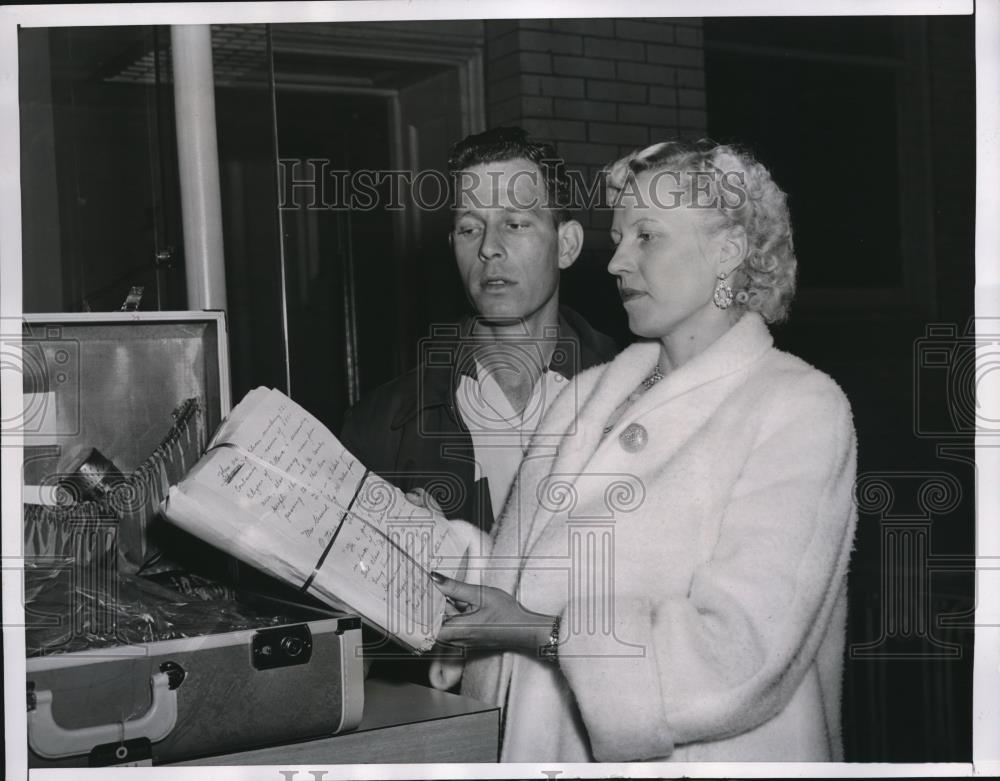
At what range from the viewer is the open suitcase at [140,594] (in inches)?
54.2

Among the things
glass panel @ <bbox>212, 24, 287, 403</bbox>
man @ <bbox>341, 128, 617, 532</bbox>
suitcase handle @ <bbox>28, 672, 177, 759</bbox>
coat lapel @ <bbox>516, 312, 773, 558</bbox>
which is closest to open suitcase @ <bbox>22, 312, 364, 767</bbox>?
suitcase handle @ <bbox>28, 672, 177, 759</bbox>

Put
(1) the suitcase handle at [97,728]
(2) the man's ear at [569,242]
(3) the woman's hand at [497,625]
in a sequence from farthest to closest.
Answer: (2) the man's ear at [569,242] → (3) the woman's hand at [497,625] → (1) the suitcase handle at [97,728]

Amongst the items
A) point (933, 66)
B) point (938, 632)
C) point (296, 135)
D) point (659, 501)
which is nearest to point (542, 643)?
point (659, 501)

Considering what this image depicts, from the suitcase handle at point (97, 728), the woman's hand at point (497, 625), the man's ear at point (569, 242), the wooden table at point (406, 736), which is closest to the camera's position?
the suitcase handle at point (97, 728)

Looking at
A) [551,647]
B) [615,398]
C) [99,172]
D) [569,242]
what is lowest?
[551,647]

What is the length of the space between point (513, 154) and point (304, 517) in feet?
2.58

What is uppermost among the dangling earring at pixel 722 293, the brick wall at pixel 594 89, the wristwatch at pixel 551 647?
the brick wall at pixel 594 89

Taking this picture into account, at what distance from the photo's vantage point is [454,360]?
1.86 meters

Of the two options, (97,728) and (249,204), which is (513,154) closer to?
(249,204)

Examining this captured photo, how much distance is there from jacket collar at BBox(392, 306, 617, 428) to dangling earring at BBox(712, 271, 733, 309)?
0.25m

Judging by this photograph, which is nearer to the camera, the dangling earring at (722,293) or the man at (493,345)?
the dangling earring at (722,293)

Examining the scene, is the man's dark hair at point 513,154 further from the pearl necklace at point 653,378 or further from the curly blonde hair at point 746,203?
the pearl necklace at point 653,378

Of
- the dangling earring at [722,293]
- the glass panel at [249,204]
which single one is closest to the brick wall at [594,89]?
the dangling earring at [722,293]

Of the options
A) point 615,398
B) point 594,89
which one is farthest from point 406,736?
point 594,89
